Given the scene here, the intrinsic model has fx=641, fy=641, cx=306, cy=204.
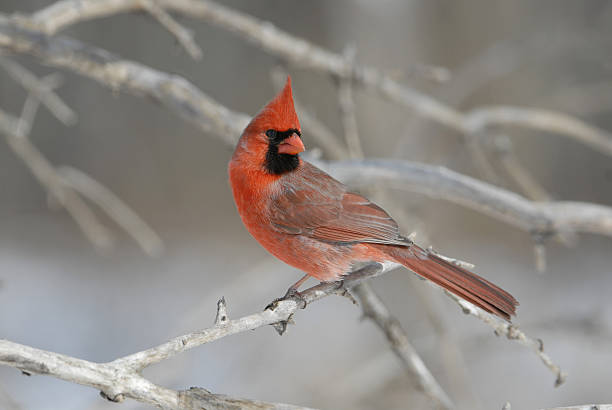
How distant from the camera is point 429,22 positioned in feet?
20.1

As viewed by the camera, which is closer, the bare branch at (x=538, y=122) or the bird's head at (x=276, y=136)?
the bird's head at (x=276, y=136)

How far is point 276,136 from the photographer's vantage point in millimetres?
1759

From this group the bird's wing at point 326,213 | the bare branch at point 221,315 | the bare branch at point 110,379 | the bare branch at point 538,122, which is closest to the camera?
the bare branch at point 110,379

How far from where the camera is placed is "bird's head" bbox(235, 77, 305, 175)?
5.65ft

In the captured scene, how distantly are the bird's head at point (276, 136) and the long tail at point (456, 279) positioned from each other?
392 millimetres

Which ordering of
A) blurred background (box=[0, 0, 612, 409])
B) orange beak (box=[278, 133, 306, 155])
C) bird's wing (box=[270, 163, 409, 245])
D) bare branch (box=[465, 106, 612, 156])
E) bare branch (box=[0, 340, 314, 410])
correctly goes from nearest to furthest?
bare branch (box=[0, 340, 314, 410]) < orange beak (box=[278, 133, 306, 155]) < bird's wing (box=[270, 163, 409, 245]) < bare branch (box=[465, 106, 612, 156]) < blurred background (box=[0, 0, 612, 409])

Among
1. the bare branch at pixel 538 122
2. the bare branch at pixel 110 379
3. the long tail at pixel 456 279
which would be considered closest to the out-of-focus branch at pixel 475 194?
the long tail at pixel 456 279

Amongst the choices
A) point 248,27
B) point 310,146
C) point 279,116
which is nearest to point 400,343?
point 279,116

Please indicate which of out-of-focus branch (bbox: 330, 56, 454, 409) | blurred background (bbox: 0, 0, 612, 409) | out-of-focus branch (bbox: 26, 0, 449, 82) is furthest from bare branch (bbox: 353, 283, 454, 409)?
blurred background (bbox: 0, 0, 612, 409)

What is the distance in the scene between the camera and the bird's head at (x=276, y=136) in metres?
1.72

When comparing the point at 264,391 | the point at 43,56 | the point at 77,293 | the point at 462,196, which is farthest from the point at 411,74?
the point at 77,293

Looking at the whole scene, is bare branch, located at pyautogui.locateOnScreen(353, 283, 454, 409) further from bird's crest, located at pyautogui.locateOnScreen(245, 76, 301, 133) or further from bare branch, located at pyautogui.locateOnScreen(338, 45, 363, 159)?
bare branch, located at pyautogui.locateOnScreen(338, 45, 363, 159)

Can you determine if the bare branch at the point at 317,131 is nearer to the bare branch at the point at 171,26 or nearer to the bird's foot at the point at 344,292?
the bare branch at the point at 171,26

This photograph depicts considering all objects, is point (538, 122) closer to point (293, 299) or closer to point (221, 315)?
point (293, 299)
